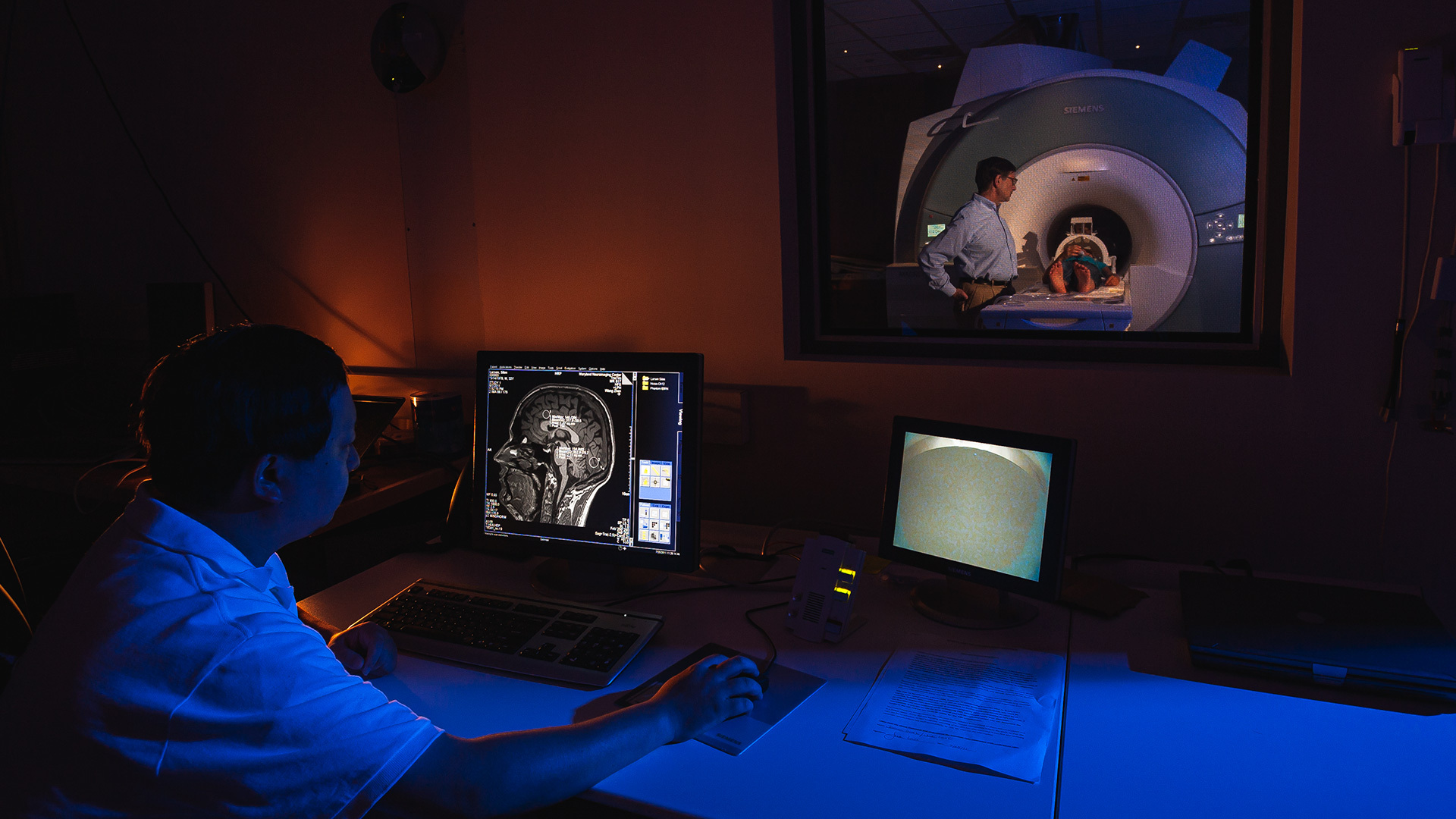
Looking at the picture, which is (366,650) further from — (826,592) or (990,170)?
(990,170)

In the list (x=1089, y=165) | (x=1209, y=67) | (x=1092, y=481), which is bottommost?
(x=1092, y=481)

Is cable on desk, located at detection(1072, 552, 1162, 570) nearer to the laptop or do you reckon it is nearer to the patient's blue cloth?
the laptop

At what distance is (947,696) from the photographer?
114cm

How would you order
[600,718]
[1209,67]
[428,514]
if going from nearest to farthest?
[600,718], [1209,67], [428,514]

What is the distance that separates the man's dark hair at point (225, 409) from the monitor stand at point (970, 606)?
0.97 m

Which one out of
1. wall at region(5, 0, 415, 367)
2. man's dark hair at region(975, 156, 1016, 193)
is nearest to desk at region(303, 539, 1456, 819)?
man's dark hair at region(975, 156, 1016, 193)

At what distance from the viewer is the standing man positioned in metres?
1.64

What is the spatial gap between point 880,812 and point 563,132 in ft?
5.22

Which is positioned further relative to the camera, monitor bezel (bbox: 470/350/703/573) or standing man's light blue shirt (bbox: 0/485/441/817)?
monitor bezel (bbox: 470/350/703/573)

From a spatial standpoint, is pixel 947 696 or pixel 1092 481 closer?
pixel 947 696

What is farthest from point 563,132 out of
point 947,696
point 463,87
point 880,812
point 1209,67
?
point 880,812

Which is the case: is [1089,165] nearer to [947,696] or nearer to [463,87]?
[947,696]

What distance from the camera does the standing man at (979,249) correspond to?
1644 millimetres

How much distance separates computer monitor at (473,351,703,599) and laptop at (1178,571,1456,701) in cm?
80
